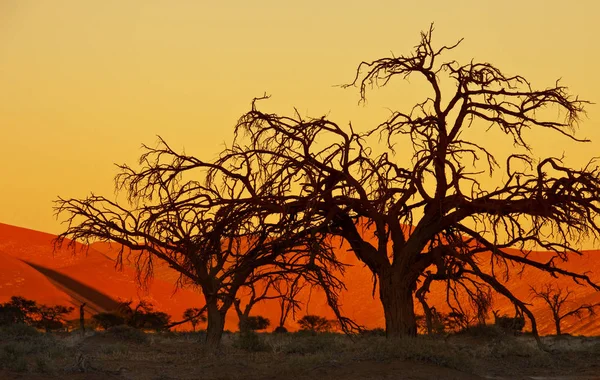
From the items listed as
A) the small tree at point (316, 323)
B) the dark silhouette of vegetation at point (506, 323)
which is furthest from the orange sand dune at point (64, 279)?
the dark silhouette of vegetation at point (506, 323)

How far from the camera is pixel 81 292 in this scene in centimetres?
10550

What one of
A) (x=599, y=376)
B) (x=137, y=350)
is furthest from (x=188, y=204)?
(x=137, y=350)

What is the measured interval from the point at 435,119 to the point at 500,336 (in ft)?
58.0

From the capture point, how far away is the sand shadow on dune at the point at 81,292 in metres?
100

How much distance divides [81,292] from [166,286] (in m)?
16.8

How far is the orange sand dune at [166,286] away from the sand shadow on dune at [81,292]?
84 centimetres

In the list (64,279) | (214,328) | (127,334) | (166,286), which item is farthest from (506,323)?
(166,286)

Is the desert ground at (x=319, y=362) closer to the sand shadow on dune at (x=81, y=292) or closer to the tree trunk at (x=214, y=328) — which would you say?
the tree trunk at (x=214, y=328)

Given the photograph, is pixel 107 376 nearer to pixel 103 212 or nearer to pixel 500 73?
pixel 103 212

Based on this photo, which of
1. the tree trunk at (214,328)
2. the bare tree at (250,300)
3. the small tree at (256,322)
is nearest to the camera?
the bare tree at (250,300)

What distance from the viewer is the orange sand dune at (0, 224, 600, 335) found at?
9800 cm

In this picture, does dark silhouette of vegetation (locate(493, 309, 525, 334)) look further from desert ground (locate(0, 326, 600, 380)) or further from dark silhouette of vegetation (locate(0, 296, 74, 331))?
dark silhouette of vegetation (locate(0, 296, 74, 331))

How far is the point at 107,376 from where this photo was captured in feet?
66.6

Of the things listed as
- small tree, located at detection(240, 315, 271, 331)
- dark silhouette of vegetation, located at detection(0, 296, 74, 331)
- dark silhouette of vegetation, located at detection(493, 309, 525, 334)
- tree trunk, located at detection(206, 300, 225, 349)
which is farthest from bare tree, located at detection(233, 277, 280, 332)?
small tree, located at detection(240, 315, 271, 331)
